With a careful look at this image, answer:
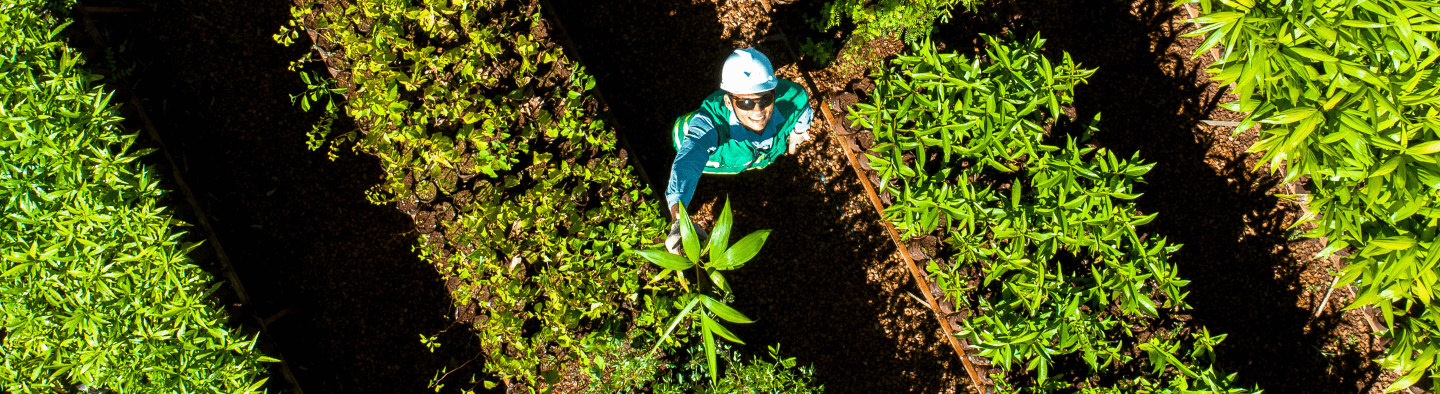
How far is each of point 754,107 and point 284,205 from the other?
10.1ft

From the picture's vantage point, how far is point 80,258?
10.6 feet

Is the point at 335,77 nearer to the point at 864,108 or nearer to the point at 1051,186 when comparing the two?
the point at 864,108

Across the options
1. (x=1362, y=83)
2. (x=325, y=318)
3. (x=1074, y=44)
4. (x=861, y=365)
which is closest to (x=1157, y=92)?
(x=1074, y=44)

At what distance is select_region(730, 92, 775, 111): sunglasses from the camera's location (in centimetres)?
306

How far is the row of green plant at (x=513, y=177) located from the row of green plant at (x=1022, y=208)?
127 centimetres

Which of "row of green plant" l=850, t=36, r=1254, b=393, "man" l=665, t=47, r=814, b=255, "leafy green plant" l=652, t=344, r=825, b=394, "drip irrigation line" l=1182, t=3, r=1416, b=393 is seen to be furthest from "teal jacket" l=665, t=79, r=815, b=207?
"drip irrigation line" l=1182, t=3, r=1416, b=393

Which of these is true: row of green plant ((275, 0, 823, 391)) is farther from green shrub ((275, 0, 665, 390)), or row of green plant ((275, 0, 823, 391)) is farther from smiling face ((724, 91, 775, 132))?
smiling face ((724, 91, 775, 132))

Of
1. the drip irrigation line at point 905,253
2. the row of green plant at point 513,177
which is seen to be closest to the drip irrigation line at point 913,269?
the drip irrigation line at point 905,253

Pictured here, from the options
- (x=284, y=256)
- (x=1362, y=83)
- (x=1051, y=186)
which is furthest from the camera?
(x=284, y=256)

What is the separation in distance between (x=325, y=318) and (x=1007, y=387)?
415cm

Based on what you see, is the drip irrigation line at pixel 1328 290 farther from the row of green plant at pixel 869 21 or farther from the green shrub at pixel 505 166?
the green shrub at pixel 505 166

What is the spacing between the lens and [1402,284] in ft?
10.4

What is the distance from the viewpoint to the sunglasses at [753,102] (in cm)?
306

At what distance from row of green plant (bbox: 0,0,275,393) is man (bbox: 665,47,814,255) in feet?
8.33
